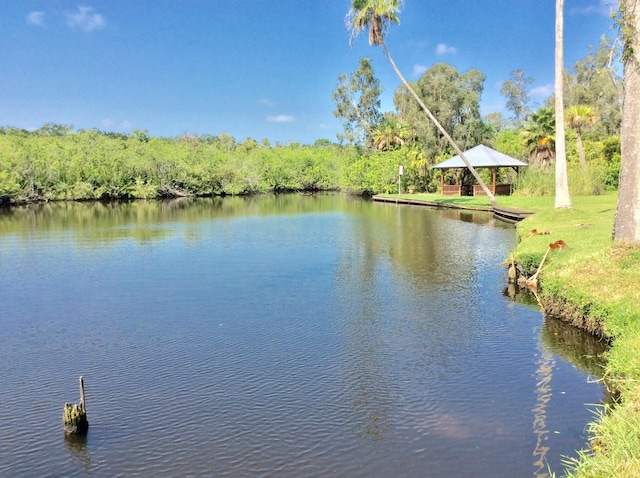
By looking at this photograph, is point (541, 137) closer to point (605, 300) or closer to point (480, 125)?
point (480, 125)

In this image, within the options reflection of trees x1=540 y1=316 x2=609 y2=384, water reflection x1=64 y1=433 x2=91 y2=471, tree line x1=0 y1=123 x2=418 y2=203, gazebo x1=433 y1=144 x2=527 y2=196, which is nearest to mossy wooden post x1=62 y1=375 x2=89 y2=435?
water reflection x1=64 y1=433 x2=91 y2=471

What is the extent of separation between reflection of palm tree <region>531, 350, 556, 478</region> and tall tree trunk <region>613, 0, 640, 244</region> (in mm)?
3684

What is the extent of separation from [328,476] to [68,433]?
2.84 m

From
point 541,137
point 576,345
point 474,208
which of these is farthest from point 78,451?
point 541,137

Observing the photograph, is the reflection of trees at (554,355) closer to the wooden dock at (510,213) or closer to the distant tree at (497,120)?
the wooden dock at (510,213)

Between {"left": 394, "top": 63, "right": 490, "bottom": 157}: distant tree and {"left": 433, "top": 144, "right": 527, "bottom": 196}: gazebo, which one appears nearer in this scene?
{"left": 433, "top": 144, "right": 527, "bottom": 196}: gazebo

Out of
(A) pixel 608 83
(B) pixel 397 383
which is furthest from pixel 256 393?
(A) pixel 608 83

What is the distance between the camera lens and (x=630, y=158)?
10.4 metres

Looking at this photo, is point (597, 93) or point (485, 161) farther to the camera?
point (597, 93)

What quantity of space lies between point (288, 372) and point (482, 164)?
31.3m

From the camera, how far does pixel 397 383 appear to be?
7074 mm

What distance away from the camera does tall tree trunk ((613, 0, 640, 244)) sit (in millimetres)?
10055

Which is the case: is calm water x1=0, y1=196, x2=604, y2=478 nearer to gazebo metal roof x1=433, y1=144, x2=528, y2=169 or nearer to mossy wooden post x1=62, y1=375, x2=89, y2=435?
mossy wooden post x1=62, y1=375, x2=89, y2=435

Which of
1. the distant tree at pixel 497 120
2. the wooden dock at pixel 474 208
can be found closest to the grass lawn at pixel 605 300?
the wooden dock at pixel 474 208
